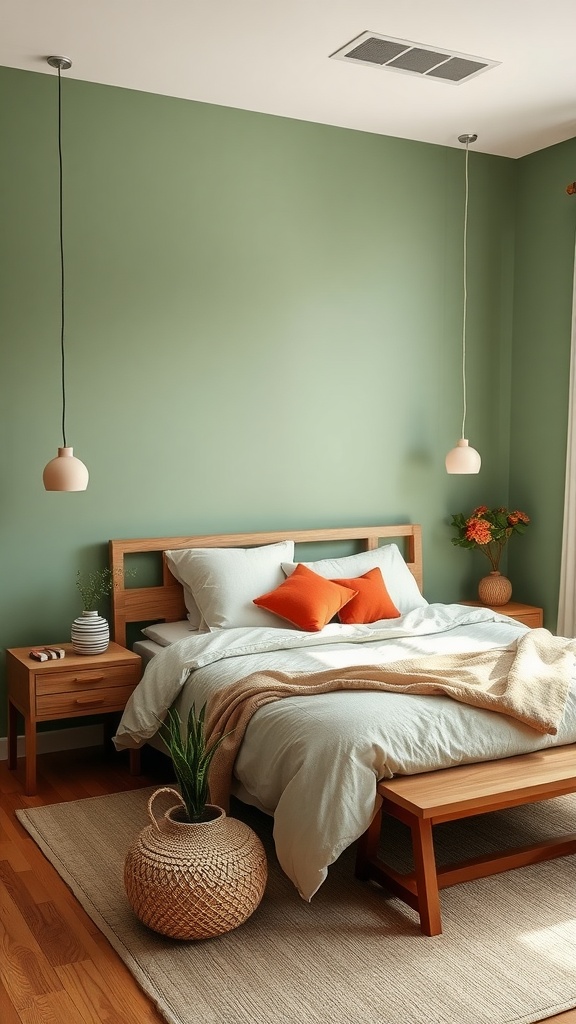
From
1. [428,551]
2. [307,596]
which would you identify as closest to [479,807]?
[307,596]

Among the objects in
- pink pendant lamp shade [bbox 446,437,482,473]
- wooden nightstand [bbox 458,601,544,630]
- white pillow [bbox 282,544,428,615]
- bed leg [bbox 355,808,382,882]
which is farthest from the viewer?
wooden nightstand [bbox 458,601,544,630]

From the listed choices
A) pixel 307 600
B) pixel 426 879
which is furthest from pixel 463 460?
pixel 426 879

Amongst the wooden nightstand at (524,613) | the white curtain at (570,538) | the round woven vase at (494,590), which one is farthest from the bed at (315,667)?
the white curtain at (570,538)

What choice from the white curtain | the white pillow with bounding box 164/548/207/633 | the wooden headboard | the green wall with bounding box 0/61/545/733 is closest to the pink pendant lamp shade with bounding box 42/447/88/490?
the green wall with bounding box 0/61/545/733

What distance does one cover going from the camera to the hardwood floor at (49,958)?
234 cm

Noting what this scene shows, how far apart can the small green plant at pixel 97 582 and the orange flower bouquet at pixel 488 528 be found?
1850 mm

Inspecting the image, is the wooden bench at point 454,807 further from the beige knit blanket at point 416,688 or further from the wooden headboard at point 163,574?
the wooden headboard at point 163,574

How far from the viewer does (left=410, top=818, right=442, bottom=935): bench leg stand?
2.66 metres

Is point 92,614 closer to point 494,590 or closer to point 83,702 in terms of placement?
point 83,702

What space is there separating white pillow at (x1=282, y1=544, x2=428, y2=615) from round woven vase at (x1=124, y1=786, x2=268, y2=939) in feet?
6.15

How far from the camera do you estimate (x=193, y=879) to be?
2.54m

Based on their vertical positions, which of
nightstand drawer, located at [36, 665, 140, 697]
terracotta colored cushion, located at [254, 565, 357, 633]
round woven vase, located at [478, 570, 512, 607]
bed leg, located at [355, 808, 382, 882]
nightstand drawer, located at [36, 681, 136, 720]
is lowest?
bed leg, located at [355, 808, 382, 882]

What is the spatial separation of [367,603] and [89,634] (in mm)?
1249

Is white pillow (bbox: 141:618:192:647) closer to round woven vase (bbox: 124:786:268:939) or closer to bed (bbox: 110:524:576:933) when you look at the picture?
Answer: bed (bbox: 110:524:576:933)
